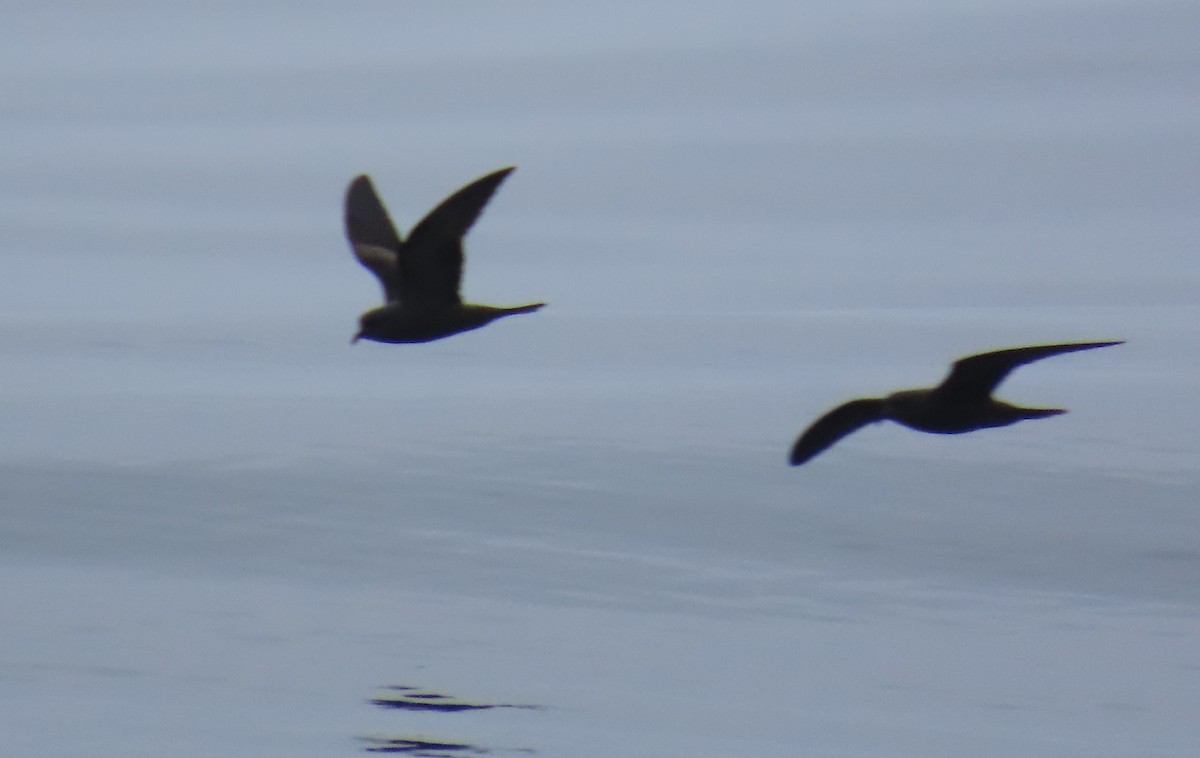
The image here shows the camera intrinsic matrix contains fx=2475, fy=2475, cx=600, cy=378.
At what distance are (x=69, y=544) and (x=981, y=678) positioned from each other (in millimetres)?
5982

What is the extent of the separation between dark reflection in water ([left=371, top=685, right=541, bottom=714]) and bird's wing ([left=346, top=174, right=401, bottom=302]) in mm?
2126

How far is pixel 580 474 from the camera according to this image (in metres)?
16.5

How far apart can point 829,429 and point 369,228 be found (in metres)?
2.81

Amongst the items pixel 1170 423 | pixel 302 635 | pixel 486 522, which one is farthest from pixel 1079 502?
pixel 302 635

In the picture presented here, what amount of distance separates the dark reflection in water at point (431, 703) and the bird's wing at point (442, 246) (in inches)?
91.2

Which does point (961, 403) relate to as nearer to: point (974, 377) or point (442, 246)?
point (974, 377)

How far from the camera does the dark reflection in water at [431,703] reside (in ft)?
40.3

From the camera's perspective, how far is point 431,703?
40.7ft

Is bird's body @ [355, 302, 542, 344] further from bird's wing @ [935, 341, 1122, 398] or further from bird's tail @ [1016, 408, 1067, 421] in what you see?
bird's tail @ [1016, 408, 1067, 421]

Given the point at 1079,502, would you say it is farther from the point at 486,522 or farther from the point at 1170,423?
the point at 486,522

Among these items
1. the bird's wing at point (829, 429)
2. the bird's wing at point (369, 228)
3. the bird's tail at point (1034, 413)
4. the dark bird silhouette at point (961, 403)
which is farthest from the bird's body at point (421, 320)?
the bird's tail at point (1034, 413)

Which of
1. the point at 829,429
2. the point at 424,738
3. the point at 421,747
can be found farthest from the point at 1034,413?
the point at 424,738

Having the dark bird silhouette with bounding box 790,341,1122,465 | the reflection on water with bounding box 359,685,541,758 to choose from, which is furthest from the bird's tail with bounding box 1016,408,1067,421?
the reflection on water with bounding box 359,685,541,758

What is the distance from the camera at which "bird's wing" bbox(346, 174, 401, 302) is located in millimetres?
12078
